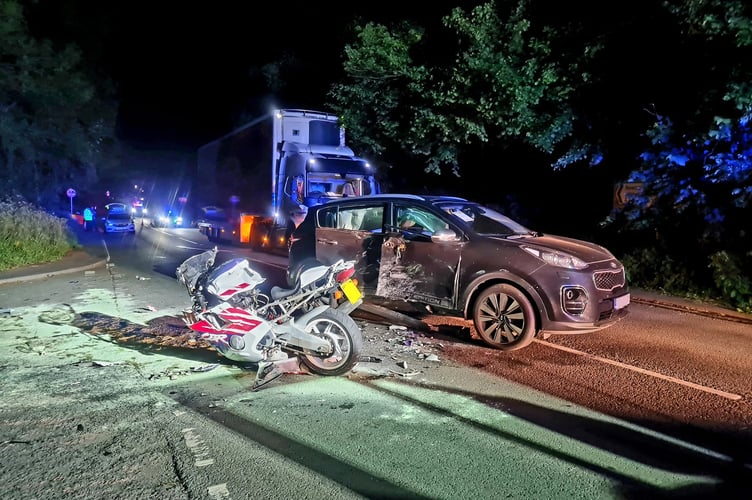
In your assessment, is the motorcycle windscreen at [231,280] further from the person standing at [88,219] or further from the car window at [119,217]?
the person standing at [88,219]

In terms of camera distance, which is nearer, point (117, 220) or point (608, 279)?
point (608, 279)

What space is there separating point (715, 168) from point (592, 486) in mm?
8463

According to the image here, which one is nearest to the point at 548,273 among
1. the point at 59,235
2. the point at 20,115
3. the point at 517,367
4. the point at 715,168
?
the point at 517,367

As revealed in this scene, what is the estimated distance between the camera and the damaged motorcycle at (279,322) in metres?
5.47

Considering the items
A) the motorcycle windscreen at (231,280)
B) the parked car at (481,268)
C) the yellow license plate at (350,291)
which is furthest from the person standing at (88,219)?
the yellow license plate at (350,291)

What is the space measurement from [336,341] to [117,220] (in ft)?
87.0

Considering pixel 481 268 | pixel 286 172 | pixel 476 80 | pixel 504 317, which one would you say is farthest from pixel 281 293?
pixel 286 172

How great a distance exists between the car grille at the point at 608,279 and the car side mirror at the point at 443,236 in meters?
1.64

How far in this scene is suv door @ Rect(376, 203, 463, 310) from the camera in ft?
22.8

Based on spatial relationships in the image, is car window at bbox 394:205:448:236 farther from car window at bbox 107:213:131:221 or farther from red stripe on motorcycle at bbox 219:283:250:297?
car window at bbox 107:213:131:221

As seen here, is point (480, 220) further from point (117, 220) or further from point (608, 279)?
point (117, 220)

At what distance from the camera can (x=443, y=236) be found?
680 centimetres

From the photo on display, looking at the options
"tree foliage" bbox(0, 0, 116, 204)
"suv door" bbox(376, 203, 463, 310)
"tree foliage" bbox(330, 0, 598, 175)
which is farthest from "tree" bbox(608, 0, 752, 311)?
"tree foliage" bbox(0, 0, 116, 204)

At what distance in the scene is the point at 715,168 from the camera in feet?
32.8
